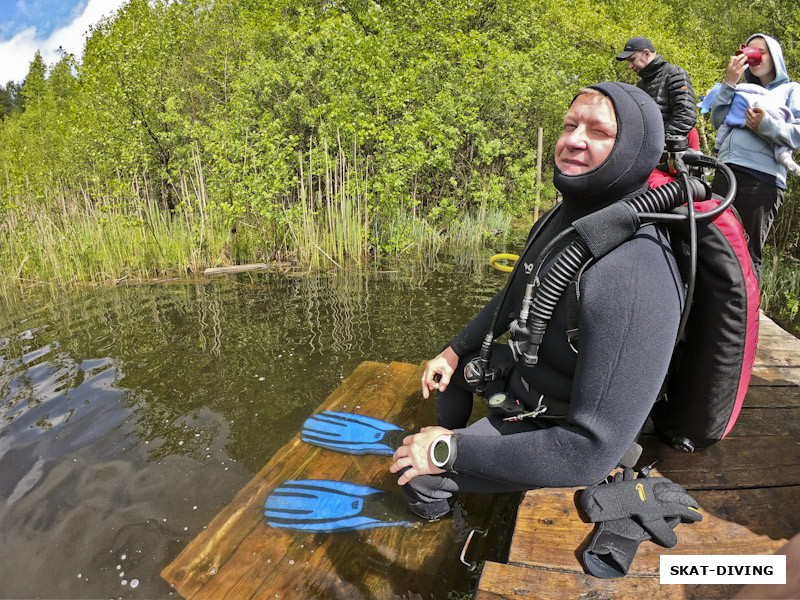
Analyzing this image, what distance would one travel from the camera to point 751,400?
2607 mm

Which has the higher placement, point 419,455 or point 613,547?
point 419,455

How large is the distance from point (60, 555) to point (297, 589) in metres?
1.33

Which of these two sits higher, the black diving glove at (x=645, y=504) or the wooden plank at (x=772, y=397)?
the black diving glove at (x=645, y=504)

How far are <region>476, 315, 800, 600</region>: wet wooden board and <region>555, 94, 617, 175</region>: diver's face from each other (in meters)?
1.22

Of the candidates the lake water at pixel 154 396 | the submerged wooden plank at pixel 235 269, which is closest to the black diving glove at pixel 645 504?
the lake water at pixel 154 396

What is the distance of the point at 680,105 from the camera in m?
3.55

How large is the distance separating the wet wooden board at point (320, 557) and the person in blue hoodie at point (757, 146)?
2732 mm

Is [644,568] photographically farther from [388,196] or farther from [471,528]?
[388,196]

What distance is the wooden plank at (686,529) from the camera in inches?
64.7

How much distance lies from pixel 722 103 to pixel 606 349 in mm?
3056

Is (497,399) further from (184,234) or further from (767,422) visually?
(184,234)

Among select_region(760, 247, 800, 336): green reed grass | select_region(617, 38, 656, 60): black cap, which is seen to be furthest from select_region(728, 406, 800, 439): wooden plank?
select_region(760, 247, 800, 336): green reed grass

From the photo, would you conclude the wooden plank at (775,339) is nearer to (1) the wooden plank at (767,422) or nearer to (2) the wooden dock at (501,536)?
(2) the wooden dock at (501,536)

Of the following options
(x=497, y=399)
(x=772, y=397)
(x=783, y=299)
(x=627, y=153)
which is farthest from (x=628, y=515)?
(x=783, y=299)
